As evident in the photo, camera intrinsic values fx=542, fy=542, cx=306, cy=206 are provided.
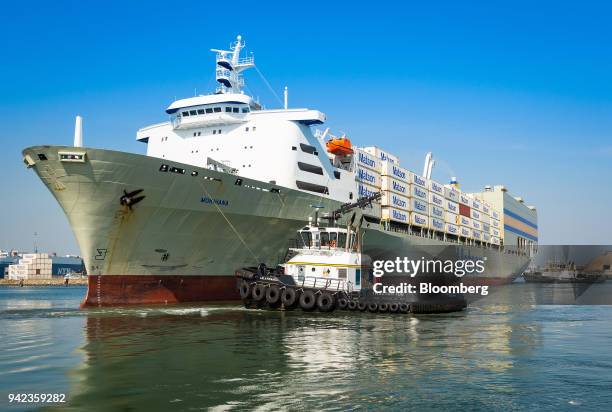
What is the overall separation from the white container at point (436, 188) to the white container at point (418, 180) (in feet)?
5.09

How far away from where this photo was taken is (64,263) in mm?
171625

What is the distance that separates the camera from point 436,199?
209 feet

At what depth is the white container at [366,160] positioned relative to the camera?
45397 mm

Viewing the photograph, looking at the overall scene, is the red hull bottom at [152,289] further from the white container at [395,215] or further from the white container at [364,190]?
the white container at [395,215]

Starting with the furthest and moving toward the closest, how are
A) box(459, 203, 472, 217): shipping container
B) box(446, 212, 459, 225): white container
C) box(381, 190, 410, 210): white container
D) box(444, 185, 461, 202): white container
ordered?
1. box(459, 203, 472, 217): shipping container
2. box(444, 185, 461, 202): white container
3. box(446, 212, 459, 225): white container
4. box(381, 190, 410, 210): white container

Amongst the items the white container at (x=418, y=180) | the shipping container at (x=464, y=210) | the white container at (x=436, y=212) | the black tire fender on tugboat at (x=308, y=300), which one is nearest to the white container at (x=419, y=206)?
the white container at (x=436, y=212)

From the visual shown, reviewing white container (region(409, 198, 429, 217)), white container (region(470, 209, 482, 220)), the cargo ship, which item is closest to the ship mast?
the cargo ship

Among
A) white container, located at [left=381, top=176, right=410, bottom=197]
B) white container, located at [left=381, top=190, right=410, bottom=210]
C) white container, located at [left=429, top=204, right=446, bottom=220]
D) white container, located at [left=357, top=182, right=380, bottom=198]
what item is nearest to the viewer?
white container, located at [left=357, top=182, right=380, bottom=198]

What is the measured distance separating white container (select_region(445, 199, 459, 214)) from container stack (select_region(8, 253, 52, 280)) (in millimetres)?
122471

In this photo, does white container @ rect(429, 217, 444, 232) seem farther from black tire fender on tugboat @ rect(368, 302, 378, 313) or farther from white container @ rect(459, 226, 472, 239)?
black tire fender on tugboat @ rect(368, 302, 378, 313)

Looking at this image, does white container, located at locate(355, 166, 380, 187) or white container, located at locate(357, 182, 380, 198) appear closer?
white container, located at locate(357, 182, 380, 198)

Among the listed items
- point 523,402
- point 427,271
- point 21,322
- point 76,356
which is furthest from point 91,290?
point 427,271

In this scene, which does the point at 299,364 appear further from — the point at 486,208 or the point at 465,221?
the point at 486,208

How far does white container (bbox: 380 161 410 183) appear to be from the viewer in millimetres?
50531
